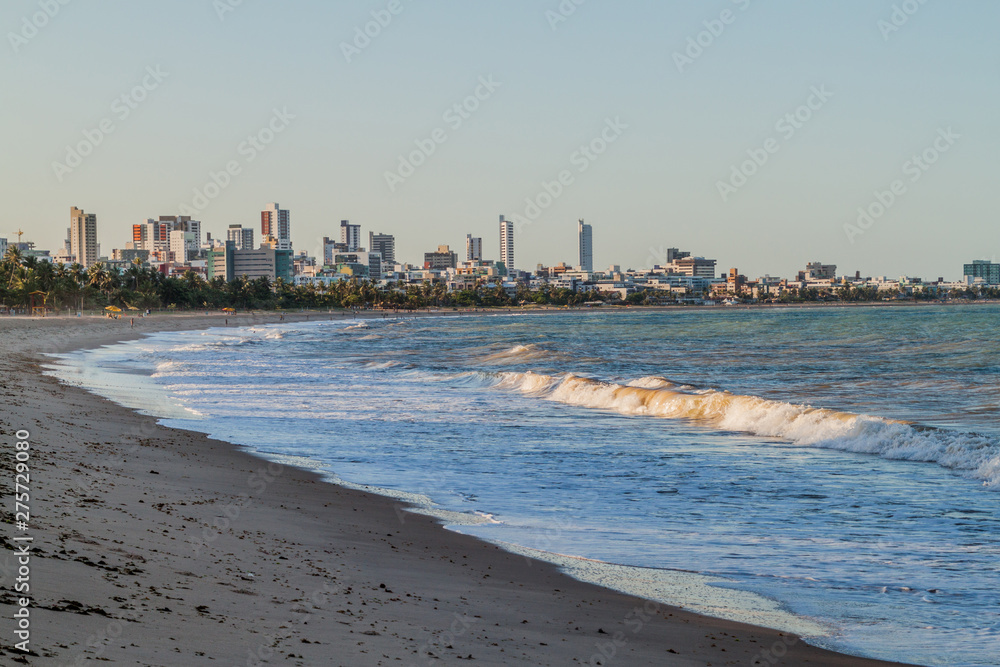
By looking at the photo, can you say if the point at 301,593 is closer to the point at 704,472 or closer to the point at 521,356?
the point at 704,472

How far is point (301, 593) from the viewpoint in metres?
6.64

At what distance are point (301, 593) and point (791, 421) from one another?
582 inches

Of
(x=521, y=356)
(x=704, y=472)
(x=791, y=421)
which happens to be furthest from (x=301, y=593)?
(x=521, y=356)

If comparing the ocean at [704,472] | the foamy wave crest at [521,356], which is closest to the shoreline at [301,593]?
the ocean at [704,472]

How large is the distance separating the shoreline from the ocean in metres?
0.69

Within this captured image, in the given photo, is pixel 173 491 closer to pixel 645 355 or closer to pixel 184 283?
pixel 645 355

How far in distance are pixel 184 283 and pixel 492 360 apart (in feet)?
452

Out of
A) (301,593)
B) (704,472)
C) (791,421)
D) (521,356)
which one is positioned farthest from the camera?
(521,356)

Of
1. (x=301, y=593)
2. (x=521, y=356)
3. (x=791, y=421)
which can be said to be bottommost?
(x=521, y=356)

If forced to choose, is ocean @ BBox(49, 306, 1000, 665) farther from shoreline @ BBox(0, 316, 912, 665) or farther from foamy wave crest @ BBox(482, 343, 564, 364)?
foamy wave crest @ BBox(482, 343, 564, 364)

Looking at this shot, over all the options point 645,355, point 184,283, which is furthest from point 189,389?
point 184,283

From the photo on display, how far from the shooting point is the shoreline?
17.4 feet

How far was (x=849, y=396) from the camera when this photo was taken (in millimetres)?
25969

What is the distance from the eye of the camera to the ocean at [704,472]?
7.62 metres
